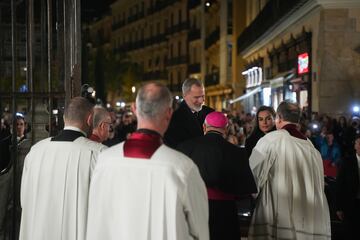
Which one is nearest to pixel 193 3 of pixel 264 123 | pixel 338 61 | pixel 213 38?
pixel 213 38

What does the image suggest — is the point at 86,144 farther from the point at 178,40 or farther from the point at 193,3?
the point at 178,40

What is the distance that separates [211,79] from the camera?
202 feet

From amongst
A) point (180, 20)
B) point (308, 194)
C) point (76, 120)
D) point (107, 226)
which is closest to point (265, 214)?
point (308, 194)

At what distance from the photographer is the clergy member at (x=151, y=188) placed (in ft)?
13.9

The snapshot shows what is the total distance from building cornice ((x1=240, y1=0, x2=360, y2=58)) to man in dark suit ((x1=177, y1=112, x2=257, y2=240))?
1613cm

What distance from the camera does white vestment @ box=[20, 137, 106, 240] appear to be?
5.59 m

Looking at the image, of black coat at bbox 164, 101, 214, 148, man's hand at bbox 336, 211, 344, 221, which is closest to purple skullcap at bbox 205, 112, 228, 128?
black coat at bbox 164, 101, 214, 148

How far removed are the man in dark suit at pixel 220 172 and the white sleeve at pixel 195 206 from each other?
5.59 ft

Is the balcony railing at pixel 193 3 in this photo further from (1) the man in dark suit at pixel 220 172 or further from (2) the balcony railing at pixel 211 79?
(1) the man in dark suit at pixel 220 172

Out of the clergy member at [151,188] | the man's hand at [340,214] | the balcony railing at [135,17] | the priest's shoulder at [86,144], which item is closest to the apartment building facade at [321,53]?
the man's hand at [340,214]

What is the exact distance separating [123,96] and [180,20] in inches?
472

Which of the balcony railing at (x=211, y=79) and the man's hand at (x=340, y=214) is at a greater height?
the balcony railing at (x=211, y=79)

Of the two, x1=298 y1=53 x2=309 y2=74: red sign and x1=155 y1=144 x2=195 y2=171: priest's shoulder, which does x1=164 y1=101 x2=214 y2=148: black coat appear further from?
x1=298 y1=53 x2=309 y2=74: red sign

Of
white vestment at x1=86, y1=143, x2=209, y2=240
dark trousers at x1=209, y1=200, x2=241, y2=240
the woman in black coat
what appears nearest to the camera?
white vestment at x1=86, y1=143, x2=209, y2=240
